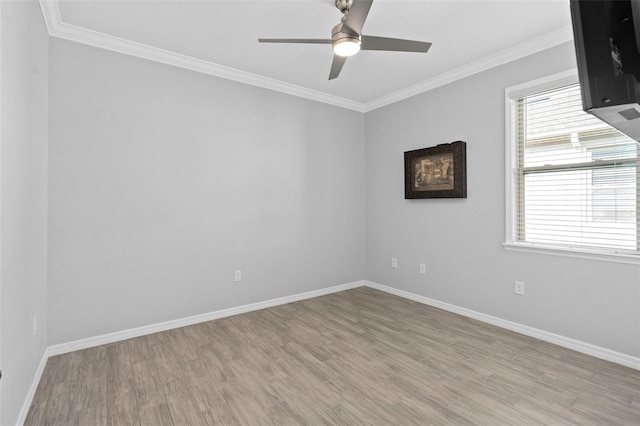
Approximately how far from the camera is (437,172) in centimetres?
364

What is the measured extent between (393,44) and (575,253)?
87.0 inches

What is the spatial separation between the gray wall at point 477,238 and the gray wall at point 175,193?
70 centimetres

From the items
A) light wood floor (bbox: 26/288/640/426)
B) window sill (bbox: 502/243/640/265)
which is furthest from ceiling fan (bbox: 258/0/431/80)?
light wood floor (bbox: 26/288/640/426)

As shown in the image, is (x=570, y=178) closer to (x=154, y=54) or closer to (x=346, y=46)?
(x=346, y=46)

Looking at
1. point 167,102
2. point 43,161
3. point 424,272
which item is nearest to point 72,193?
point 43,161

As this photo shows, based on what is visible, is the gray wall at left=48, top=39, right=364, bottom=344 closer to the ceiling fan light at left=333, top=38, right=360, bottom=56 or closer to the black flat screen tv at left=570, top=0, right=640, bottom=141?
the ceiling fan light at left=333, top=38, right=360, bottom=56

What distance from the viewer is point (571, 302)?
104 inches

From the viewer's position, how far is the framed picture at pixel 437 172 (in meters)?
3.38

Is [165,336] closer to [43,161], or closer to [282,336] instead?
[282,336]

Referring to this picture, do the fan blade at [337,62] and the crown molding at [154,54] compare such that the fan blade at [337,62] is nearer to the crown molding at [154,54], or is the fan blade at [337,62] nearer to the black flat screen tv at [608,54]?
the crown molding at [154,54]

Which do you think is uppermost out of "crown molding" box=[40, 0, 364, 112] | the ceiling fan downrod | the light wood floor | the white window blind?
"crown molding" box=[40, 0, 364, 112]

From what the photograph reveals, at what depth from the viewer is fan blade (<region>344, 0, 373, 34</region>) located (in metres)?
1.73

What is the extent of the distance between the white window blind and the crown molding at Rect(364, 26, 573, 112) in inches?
15.1

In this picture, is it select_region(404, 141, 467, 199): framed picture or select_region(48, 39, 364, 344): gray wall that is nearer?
select_region(48, 39, 364, 344): gray wall
